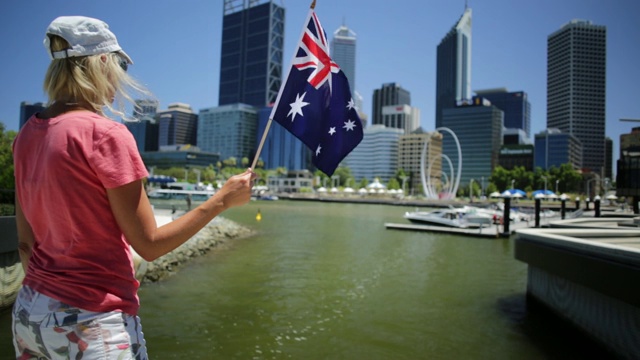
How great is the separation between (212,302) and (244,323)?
199 centimetres

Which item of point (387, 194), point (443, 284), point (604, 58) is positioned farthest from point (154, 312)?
point (604, 58)

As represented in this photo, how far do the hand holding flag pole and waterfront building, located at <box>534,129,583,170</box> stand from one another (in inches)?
7123

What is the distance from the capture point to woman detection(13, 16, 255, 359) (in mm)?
1568

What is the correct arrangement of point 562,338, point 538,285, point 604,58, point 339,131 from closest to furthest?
point 339,131 → point 562,338 → point 538,285 → point 604,58

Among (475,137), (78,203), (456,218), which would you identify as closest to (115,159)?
(78,203)

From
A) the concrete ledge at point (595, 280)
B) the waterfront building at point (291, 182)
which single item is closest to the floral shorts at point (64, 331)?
the concrete ledge at point (595, 280)

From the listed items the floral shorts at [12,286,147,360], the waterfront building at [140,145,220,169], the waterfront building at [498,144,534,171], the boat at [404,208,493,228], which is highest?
the waterfront building at [498,144,534,171]

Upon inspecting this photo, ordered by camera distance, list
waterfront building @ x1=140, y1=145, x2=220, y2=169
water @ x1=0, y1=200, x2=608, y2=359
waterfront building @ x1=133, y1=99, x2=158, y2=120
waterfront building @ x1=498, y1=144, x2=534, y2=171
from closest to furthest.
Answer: waterfront building @ x1=133, y1=99, x2=158, y2=120 → water @ x1=0, y1=200, x2=608, y2=359 → waterfront building @ x1=140, y1=145, x2=220, y2=169 → waterfront building @ x1=498, y1=144, x2=534, y2=171

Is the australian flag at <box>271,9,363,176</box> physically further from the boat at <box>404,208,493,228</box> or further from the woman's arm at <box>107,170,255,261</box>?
the boat at <box>404,208,493,228</box>

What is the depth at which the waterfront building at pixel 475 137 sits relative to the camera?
181500mm

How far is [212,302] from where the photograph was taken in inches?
437

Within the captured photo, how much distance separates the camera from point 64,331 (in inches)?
61.8

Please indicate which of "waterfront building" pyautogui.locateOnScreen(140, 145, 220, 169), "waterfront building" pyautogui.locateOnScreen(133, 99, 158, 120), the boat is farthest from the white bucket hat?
"waterfront building" pyautogui.locateOnScreen(140, 145, 220, 169)

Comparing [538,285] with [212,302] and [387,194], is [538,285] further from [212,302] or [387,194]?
[387,194]
